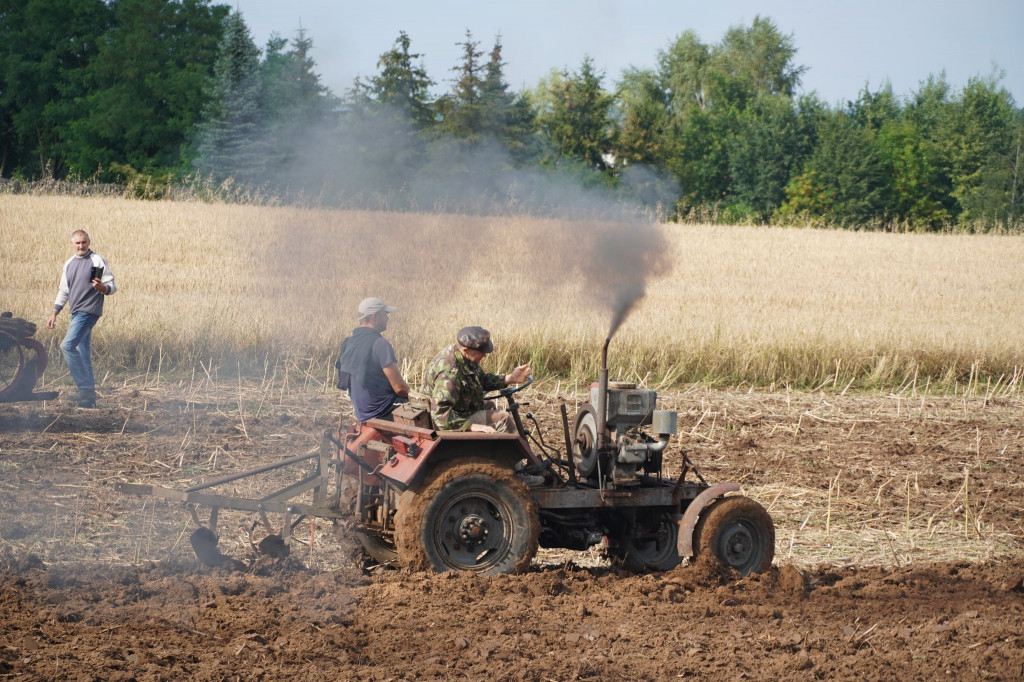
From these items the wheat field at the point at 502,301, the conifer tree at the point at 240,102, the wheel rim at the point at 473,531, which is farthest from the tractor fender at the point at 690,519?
the conifer tree at the point at 240,102

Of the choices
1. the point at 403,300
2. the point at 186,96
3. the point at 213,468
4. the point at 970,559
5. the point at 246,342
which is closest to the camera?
the point at 970,559

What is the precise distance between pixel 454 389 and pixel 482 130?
18.2 feet

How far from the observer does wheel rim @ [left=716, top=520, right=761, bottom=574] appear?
243 inches

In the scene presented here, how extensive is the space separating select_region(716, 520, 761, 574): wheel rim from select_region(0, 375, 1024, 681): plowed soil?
17cm

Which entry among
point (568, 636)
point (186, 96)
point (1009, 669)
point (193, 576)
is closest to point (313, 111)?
point (193, 576)

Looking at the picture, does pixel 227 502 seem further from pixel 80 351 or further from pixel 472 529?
pixel 80 351

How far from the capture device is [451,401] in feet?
20.4

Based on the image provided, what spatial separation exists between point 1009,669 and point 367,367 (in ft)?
13.0

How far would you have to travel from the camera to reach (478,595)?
5582 millimetres

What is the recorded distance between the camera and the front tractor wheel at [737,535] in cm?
608

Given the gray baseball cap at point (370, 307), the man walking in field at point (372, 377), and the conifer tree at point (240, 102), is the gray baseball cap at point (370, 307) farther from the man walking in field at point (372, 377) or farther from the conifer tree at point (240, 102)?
the conifer tree at point (240, 102)

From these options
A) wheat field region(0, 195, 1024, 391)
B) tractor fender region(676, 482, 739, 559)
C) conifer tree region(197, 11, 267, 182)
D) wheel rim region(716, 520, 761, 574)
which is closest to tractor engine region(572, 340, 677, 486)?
tractor fender region(676, 482, 739, 559)

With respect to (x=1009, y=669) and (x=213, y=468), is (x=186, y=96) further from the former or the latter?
(x=1009, y=669)

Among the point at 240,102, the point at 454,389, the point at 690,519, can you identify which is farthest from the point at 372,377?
the point at 240,102
